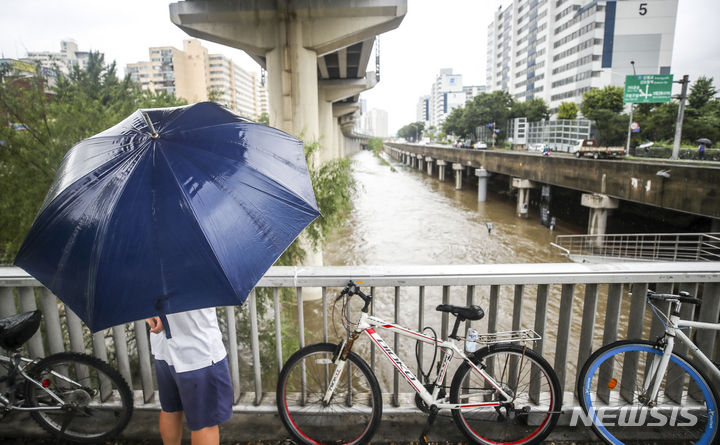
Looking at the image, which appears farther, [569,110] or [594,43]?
[594,43]

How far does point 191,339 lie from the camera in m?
2.01

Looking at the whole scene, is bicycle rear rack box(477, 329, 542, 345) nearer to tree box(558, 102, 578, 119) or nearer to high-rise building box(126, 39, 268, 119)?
high-rise building box(126, 39, 268, 119)

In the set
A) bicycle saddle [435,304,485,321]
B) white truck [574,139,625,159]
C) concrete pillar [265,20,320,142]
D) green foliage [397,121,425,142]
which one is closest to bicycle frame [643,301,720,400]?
bicycle saddle [435,304,485,321]

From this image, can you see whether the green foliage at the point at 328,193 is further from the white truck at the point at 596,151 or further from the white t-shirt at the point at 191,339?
the white truck at the point at 596,151

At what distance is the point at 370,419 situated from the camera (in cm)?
270

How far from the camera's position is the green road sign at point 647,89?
2783 centimetres

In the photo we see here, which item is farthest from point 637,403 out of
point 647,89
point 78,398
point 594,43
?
point 594,43

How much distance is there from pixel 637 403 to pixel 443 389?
133 cm

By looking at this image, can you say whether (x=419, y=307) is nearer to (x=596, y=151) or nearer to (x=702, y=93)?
(x=596, y=151)

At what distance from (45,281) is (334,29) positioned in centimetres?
1316

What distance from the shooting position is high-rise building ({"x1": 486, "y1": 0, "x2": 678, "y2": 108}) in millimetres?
71750

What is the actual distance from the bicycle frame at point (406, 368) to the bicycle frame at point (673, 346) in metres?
0.94

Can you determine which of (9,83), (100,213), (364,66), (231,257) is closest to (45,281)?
(100,213)

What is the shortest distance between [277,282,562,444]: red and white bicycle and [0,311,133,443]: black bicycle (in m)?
1.20
